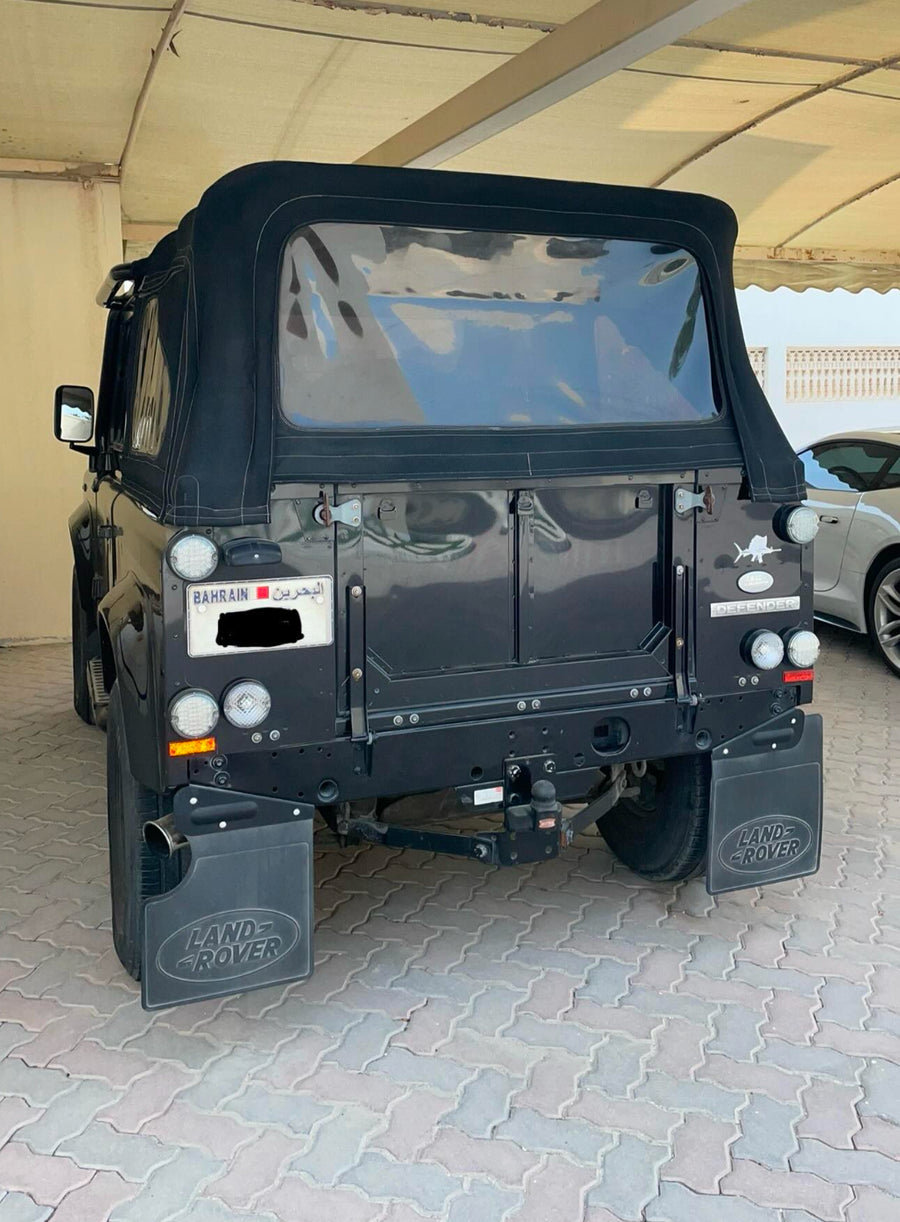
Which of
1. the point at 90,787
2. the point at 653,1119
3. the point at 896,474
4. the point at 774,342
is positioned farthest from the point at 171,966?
the point at 774,342

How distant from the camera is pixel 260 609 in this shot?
3.09m

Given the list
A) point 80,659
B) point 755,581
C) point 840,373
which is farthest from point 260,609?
point 840,373

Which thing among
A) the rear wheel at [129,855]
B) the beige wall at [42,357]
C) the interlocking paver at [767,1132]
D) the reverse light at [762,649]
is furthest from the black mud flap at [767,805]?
the beige wall at [42,357]

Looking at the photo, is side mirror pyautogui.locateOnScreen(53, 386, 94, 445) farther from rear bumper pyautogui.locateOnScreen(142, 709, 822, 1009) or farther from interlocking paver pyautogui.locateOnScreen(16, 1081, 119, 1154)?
interlocking paver pyautogui.locateOnScreen(16, 1081, 119, 1154)

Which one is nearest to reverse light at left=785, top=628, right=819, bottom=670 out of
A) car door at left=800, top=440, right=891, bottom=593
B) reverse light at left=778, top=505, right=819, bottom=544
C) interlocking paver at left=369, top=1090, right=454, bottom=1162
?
reverse light at left=778, top=505, right=819, bottom=544

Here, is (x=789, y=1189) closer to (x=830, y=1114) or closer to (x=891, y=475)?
(x=830, y=1114)

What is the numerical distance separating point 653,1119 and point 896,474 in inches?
226

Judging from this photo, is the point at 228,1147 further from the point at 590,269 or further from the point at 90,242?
the point at 90,242

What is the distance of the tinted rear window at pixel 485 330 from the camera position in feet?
10.7

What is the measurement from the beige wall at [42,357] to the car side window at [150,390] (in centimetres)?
404

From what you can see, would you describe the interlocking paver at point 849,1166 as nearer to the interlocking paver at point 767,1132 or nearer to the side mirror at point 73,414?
the interlocking paver at point 767,1132

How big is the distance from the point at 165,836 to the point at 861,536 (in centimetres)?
590

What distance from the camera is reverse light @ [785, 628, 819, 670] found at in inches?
147

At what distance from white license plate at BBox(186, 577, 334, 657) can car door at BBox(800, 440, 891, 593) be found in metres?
5.42
